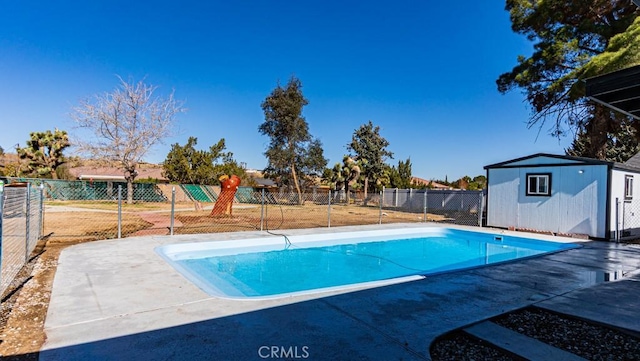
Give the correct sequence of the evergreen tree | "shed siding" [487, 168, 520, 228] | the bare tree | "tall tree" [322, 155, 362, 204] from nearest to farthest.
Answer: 1. "shed siding" [487, 168, 520, 228]
2. the bare tree
3. the evergreen tree
4. "tall tree" [322, 155, 362, 204]

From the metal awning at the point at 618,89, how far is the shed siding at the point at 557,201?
6810mm

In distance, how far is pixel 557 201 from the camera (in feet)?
34.0

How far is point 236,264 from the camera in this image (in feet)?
22.2

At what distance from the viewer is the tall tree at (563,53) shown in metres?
13.9

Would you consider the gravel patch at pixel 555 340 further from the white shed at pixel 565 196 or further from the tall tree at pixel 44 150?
the tall tree at pixel 44 150

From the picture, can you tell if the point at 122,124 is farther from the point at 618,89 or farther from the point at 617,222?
the point at 617,222

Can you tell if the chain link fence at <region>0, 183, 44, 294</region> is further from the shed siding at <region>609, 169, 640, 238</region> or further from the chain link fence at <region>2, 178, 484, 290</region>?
the shed siding at <region>609, 169, 640, 238</region>

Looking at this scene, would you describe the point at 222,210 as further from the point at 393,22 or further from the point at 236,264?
the point at 393,22

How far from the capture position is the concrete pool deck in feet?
8.11

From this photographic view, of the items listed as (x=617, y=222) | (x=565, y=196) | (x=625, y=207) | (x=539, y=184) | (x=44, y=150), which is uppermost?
(x=44, y=150)

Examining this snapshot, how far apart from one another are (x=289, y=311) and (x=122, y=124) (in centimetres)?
2203

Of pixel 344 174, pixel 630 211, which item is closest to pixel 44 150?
pixel 344 174

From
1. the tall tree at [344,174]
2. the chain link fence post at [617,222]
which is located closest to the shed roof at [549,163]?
the chain link fence post at [617,222]

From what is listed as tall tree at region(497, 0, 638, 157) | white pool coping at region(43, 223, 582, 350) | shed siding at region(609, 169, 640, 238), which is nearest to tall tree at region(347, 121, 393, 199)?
tall tree at region(497, 0, 638, 157)
